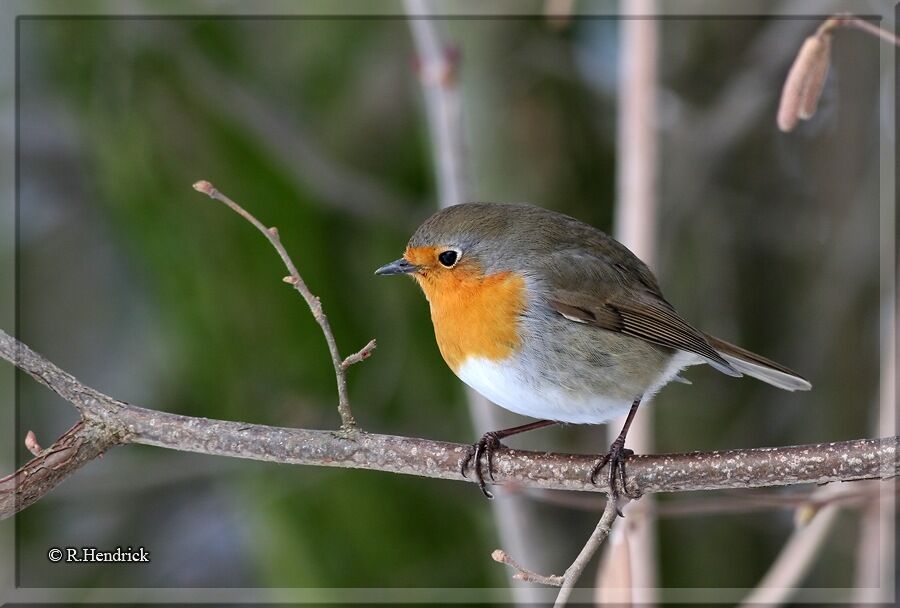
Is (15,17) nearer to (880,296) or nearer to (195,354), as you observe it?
(195,354)

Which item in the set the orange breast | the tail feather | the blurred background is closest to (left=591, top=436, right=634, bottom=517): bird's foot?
→ the orange breast

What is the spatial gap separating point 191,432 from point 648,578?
1.32 meters

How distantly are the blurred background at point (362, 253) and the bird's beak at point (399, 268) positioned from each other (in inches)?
41.0

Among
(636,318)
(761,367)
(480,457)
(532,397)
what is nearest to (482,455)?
(480,457)

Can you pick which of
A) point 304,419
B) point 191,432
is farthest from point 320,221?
point 191,432

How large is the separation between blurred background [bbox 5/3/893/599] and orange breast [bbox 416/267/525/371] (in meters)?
1.07

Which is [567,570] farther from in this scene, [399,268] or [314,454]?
[399,268]

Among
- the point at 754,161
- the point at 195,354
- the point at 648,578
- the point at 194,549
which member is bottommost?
the point at 648,578

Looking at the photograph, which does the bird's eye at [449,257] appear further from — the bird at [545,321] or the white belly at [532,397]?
the white belly at [532,397]

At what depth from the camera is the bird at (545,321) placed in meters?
2.03

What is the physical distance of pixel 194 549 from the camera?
11.5ft

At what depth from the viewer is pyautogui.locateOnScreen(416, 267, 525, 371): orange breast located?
2.04 metres

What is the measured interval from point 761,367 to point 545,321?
1.77ft

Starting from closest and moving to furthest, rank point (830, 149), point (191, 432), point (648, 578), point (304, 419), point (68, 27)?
point (191, 432) → point (648, 578) → point (304, 419) → point (68, 27) → point (830, 149)
